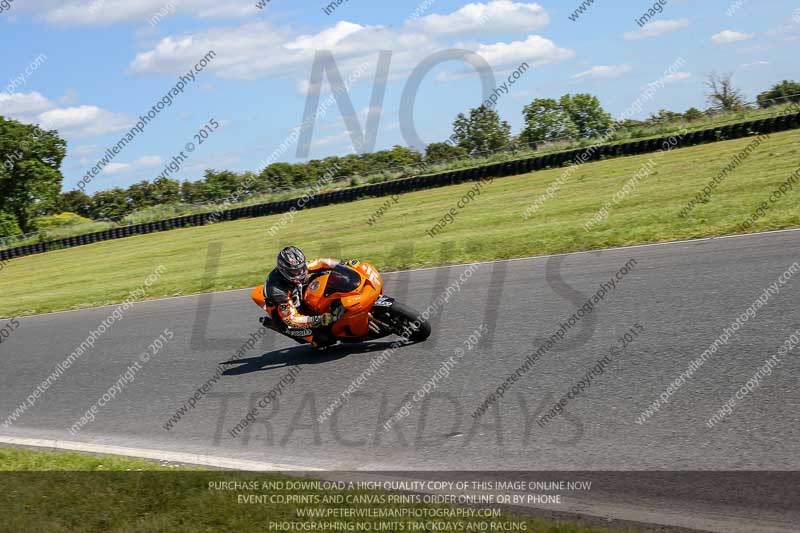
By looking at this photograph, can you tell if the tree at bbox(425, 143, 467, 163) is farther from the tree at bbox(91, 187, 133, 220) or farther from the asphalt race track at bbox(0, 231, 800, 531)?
the asphalt race track at bbox(0, 231, 800, 531)

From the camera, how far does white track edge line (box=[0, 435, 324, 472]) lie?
21.8 ft

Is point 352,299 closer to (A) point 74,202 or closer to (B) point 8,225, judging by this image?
(B) point 8,225

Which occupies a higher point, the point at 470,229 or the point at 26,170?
the point at 26,170

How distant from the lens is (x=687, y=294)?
9492 millimetres

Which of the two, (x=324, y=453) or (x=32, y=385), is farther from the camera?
(x=32, y=385)

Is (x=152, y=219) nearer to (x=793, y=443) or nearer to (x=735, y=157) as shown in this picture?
(x=735, y=157)

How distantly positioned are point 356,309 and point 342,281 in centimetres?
39

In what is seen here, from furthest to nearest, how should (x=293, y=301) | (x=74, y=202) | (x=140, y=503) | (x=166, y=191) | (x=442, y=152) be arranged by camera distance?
(x=74, y=202)
(x=166, y=191)
(x=442, y=152)
(x=293, y=301)
(x=140, y=503)

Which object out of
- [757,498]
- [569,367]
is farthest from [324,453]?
[757,498]

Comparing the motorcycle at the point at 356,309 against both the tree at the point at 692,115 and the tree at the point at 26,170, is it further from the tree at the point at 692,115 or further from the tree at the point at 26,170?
the tree at the point at 26,170

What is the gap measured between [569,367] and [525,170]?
25741 millimetres

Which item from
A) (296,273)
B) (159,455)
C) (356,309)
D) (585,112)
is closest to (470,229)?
(296,273)

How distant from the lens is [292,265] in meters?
9.64

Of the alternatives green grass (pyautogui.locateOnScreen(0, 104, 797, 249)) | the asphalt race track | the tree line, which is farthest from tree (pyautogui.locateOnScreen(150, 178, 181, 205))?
the asphalt race track
